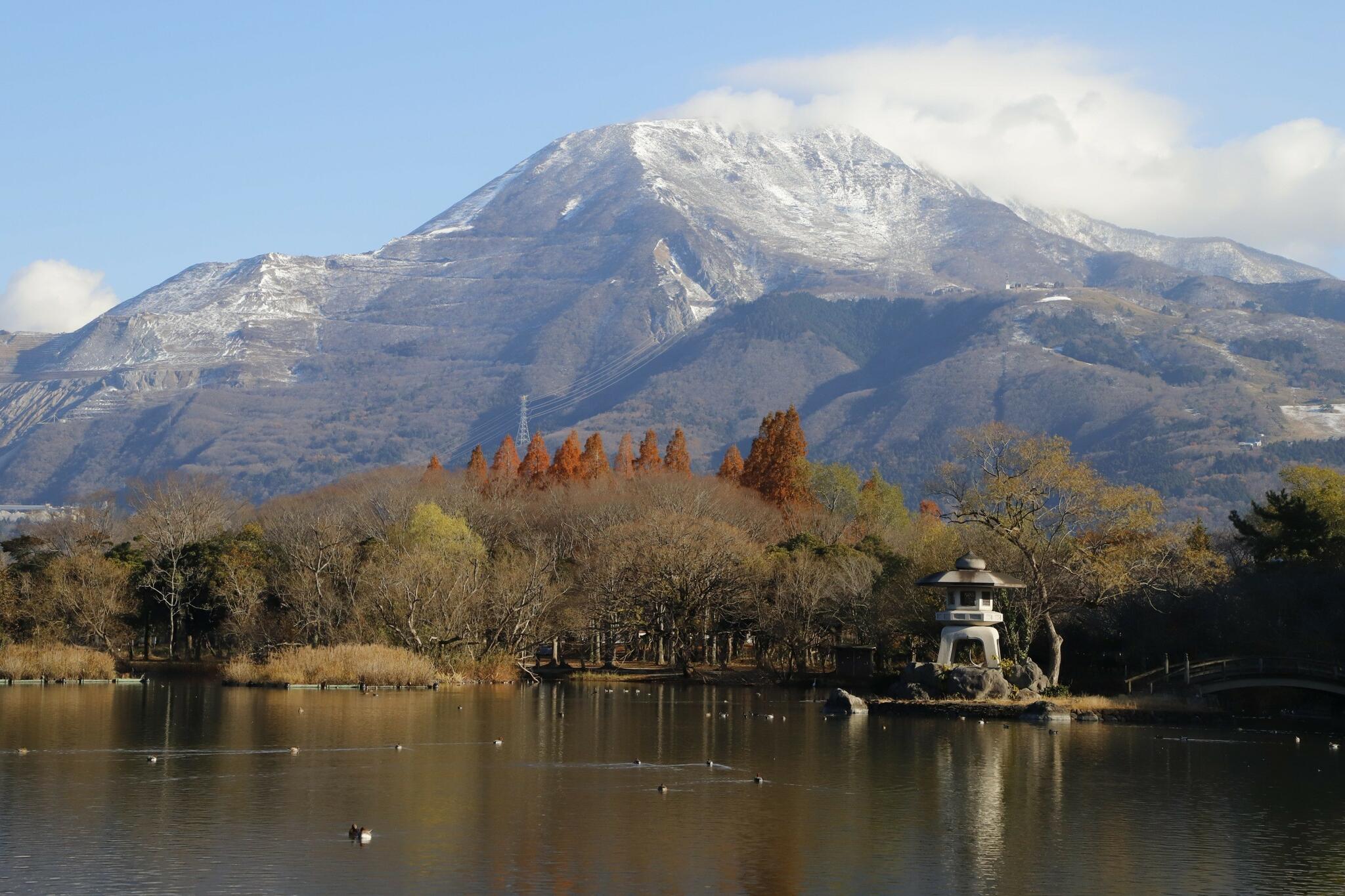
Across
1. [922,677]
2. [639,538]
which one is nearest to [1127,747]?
[922,677]

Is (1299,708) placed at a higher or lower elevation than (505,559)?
lower

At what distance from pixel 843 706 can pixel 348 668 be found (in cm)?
2251

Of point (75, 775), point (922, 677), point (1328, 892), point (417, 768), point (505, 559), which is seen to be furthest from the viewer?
point (505, 559)

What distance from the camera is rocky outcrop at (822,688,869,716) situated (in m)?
60.8

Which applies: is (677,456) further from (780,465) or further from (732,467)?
(780,465)

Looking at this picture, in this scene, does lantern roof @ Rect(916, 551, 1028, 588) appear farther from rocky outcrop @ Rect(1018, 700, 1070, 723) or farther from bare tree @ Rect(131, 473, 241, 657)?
bare tree @ Rect(131, 473, 241, 657)

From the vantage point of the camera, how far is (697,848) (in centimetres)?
3084

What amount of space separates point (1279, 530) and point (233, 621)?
5420 centimetres

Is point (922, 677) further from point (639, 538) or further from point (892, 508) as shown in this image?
point (892, 508)

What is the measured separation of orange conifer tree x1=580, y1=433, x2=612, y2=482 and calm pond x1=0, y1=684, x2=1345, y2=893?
246 ft

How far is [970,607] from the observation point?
64625 millimetres

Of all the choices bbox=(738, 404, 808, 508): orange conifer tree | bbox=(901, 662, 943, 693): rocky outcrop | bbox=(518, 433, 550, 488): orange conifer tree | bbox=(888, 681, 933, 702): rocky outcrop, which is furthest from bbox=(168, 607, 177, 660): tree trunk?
bbox=(518, 433, 550, 488): orange conifer tree

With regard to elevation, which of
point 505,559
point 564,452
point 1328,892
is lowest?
point 1328,892

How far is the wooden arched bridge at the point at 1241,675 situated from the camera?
60250mm
